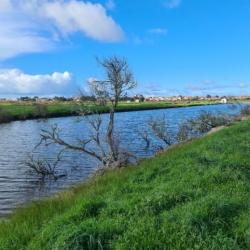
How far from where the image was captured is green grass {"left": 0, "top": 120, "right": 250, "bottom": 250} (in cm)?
776

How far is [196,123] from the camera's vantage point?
2116 inches

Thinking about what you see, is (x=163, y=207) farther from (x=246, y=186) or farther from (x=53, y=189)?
(x=53, y=189)

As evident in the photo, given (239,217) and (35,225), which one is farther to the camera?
(35,225)

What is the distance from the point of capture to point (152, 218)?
8.86 meters

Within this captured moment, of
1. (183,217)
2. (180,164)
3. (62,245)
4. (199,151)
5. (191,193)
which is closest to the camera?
(62,245)

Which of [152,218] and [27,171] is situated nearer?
[152,218]

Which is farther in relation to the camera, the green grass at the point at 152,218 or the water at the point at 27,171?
the water at the point at 27,171

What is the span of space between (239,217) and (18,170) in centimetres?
2661

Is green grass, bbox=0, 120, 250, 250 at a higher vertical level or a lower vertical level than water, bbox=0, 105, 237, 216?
higher

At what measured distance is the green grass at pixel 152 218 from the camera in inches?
306

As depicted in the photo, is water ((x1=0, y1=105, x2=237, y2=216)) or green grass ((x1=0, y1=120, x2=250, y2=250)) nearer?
green grass ((x1=0, y1=120, x2=250, y2=250))

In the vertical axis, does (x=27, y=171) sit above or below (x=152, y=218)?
below

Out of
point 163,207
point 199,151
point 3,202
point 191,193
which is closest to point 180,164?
point 199,151

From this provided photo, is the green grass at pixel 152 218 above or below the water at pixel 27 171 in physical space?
above
